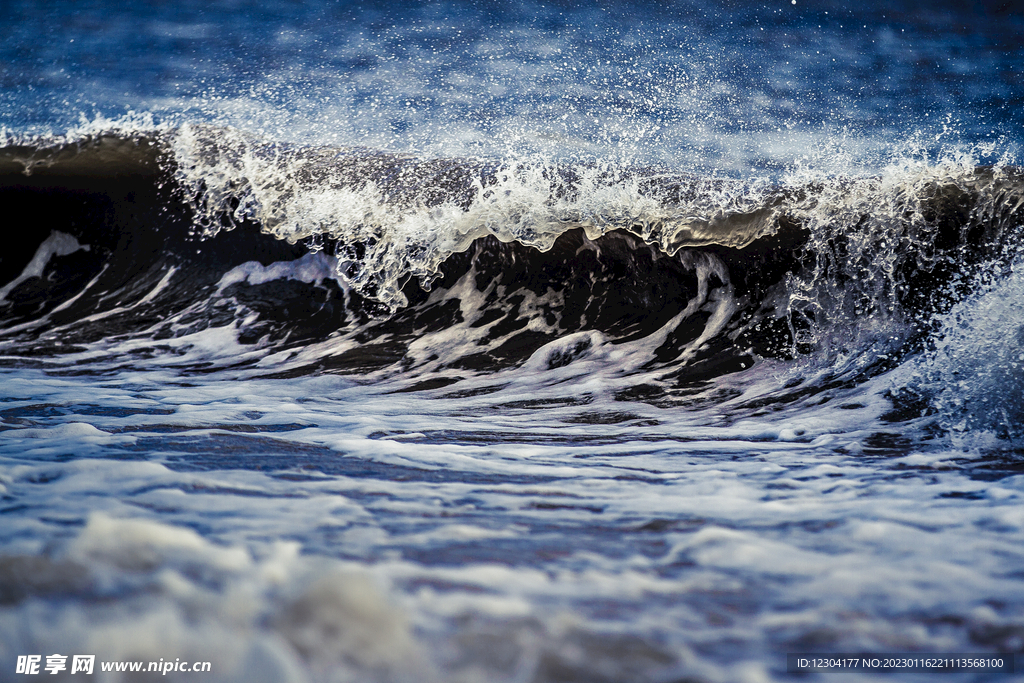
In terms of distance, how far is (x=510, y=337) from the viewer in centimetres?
413

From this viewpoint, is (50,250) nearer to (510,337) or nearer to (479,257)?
(479,257)

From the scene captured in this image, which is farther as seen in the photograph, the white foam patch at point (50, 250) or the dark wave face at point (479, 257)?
the white foam patch at point (50, 250)

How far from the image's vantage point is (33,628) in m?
0.99

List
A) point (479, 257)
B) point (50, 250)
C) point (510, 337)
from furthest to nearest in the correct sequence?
point (50, 250)
point (479, 257)
point (510, 337)

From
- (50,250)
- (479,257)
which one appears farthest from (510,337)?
(50,250)

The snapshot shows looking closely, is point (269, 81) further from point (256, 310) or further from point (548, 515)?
point (548, 515)

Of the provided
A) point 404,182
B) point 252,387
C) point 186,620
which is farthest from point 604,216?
point 186,620

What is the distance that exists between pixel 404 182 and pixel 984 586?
4100mm

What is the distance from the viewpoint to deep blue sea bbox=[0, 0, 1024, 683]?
1.11 m

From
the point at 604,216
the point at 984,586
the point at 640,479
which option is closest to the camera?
the point at 984,586

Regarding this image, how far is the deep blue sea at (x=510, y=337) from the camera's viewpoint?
111 centimetres

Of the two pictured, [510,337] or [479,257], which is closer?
[510,337]

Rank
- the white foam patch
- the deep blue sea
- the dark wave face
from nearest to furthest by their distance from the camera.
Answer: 1. the deep blue sea
2. the dark wave face
3. the white foam patch

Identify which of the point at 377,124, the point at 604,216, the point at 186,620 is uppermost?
the point at 377,124
